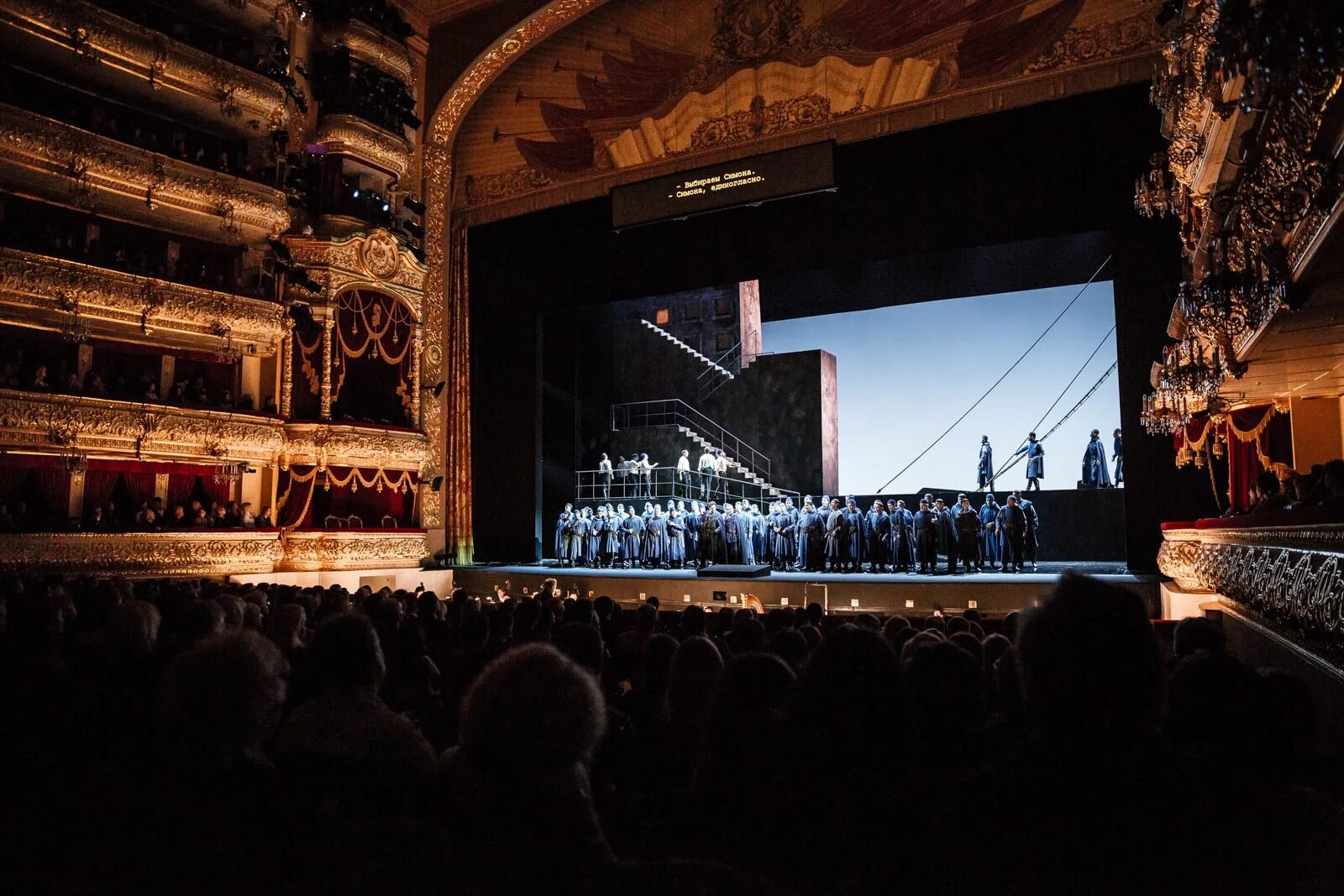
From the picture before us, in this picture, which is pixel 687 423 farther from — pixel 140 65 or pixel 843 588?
pixel 140 65

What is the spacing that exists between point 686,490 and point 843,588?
695cm

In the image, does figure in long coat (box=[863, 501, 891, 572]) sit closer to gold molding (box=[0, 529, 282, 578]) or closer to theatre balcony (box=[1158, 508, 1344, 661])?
theatre balcony (box=[1158, 508, 1344, 661])

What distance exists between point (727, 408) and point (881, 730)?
17.2 m

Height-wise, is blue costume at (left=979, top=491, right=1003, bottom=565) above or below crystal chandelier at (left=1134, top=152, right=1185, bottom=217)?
below

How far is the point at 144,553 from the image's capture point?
11250 millimetres

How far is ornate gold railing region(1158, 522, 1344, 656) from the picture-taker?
3.29 metres

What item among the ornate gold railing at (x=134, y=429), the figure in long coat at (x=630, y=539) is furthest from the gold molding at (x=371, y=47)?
the figure in long coat at (x=630, y=539)

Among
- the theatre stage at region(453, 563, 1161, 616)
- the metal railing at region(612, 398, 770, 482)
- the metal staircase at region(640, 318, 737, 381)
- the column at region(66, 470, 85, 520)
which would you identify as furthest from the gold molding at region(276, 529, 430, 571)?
the metal staircase at region(640, 318, 737, 381)

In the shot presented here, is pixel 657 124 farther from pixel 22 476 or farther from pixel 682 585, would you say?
pixel 22 476

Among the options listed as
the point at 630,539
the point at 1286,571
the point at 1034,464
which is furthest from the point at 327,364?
the point at 1286,571

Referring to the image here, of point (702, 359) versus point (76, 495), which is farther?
point (702, 359)

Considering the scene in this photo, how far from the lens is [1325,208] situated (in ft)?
13.7

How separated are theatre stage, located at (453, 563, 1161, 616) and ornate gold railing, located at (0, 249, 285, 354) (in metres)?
5.65

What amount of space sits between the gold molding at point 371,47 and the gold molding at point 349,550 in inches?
324
